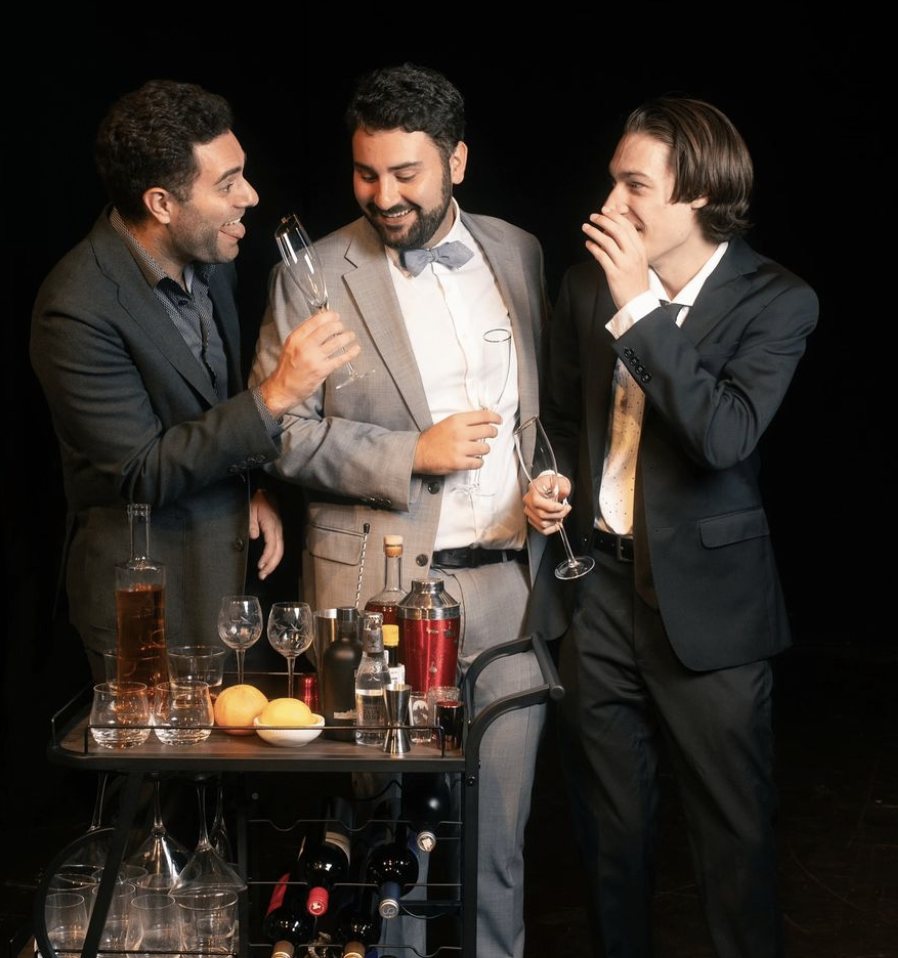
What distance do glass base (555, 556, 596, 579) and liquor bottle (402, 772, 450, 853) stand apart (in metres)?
0.46

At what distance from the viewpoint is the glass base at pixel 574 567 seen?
2680 millimetres

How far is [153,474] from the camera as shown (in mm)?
2682

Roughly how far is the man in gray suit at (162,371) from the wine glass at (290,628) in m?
0.42

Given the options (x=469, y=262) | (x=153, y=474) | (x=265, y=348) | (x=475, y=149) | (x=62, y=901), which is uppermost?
(x=475, y=149)

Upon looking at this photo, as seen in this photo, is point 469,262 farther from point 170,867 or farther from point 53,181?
point 53,181

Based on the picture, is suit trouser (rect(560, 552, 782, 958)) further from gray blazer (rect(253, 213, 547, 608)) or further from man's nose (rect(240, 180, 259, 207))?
man's nose (rect(240, 180, 259, 207))

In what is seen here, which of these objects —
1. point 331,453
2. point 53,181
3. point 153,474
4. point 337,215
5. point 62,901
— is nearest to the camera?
point 62,901

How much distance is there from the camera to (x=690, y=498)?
2.69m

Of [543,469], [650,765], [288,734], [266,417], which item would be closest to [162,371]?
[266,417]

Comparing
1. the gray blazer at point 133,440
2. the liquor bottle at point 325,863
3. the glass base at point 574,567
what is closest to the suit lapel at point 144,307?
the gray blazer at point 133,440

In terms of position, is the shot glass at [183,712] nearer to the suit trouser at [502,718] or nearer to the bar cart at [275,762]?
the bar cart at [275,762]

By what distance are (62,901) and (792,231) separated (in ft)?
14.8

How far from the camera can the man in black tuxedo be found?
2613mm

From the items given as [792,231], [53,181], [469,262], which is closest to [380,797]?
[469,262]
